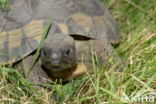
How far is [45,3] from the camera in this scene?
3414 mm

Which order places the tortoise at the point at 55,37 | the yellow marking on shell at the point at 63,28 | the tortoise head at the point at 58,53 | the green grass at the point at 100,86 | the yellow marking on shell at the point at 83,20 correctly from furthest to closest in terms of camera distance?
the yellow marking on shell at the point at 83,20
the yellow marking on shell at the point at 63,28
the tortoise at the point at 55,37
the tortoise head at the point at 58,53
the green grass at the point at 100,86

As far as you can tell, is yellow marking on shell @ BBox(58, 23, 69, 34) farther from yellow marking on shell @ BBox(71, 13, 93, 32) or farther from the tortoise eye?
the tortoise eye

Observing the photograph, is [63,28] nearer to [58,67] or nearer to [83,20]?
[83,20]

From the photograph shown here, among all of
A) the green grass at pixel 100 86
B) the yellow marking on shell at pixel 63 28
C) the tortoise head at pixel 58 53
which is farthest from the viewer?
the yellow marking on shell at pixel 63 28

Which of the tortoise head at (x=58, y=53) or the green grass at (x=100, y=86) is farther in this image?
the tortoise head at (x=58, y=53)

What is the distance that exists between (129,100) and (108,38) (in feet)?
4.27

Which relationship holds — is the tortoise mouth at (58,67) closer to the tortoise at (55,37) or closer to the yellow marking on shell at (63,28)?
the tortoise at (55,37)

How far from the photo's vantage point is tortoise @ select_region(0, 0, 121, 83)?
303 cm

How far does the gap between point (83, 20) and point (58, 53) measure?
691 mm

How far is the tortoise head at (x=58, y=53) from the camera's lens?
2.90m

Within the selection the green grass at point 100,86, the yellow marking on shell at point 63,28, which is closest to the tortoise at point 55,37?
the yellow marking on shell at point 63,28

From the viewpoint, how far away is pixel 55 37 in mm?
3100

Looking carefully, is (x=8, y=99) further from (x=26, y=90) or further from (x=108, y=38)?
(x=108, y=38)

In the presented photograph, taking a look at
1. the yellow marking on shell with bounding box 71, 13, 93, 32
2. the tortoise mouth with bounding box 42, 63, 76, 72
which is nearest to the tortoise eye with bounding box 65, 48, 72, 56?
the tortoise mouth with bounding box 42, 63, 76, 72
